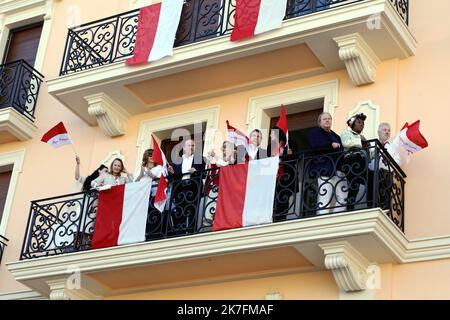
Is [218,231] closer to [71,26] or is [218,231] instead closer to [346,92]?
[346,92]

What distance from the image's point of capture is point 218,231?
1606 cm

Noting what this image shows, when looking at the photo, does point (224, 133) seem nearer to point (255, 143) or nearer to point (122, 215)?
point (255, 143)

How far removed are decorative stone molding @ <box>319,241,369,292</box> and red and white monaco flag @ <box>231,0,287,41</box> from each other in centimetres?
379

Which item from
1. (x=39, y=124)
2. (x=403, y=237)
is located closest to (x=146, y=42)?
(x=39, y=124)

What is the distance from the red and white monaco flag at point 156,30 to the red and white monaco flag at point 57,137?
1548 millimetres

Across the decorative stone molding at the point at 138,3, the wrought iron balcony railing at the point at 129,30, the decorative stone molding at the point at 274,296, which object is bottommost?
the decorative stone molding at the point at 274,296

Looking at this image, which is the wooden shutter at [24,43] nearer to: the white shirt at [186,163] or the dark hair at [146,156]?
the dark hair at [146,156]

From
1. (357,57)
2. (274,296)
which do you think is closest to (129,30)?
(357,57)

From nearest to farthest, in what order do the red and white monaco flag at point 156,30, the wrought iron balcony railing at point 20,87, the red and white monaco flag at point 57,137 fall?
the red and white monaco flag at point 156,30
the red and white monaco flag at point 57,137
the wrought iron balcony railing at point 20,87

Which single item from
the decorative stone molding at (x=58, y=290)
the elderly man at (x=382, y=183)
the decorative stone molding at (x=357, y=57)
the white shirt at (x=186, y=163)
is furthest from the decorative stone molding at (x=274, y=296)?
the decorative stone molding at (x=357, y=57)

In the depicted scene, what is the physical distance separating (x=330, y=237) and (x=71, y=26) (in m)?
8.35

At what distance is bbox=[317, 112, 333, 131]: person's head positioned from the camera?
635 inches

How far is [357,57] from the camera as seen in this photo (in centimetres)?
1681

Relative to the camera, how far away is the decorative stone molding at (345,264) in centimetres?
1523
